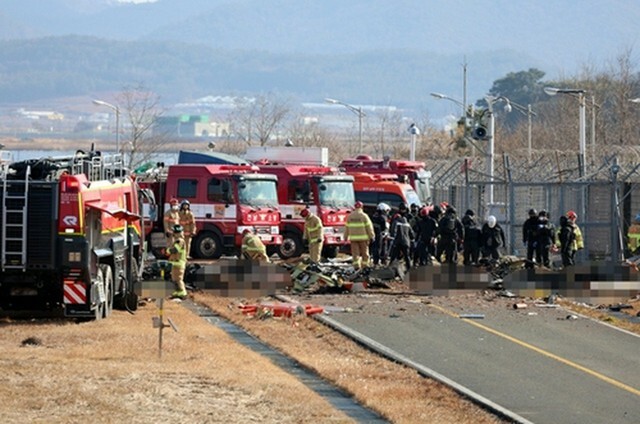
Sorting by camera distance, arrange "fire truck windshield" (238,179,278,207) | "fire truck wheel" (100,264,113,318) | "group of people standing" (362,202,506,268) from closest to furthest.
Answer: "fire truck wheel" (100,264,113,318) < "group of people standing" (362,202,506,268) < "fire truck windshield" (238,179,278,207)

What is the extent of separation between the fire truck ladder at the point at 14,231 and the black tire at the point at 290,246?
17907 mm

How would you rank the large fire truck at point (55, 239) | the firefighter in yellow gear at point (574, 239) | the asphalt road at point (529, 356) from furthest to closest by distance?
the firefighter in yellow gear at point (574, 239) → the large fire truck at point (55, 239) → the asphalt road at point (529, 356)

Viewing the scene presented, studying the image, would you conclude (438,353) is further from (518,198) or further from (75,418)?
(518,198)

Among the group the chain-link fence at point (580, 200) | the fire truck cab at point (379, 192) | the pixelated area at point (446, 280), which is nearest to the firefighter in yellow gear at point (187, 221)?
the pixelated area at point (446, 280)

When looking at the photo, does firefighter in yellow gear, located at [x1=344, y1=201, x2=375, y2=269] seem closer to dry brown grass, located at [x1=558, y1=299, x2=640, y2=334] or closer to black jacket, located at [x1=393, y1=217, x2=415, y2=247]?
black jacket, located at [x1=393, y1=217, x2=415, y2=247]

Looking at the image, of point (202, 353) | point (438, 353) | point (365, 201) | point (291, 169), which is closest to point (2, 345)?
point (202, 353)

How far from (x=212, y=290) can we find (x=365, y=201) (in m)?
15.4

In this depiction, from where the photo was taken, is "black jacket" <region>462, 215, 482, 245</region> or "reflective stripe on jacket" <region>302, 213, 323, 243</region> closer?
"black jacket" <region>462, 215, 482, 245</region>

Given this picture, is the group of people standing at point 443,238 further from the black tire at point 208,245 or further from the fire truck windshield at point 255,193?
the black tire at point 208,245

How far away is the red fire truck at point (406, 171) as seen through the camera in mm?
50375

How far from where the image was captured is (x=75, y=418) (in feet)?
52.9

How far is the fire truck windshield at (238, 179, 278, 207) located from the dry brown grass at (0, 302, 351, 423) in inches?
632

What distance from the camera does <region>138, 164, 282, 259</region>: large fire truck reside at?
135 feet

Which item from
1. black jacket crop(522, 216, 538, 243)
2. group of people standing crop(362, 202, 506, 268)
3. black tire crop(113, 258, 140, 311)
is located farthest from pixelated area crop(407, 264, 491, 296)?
black tire crop(113, 258, 140, 311)
